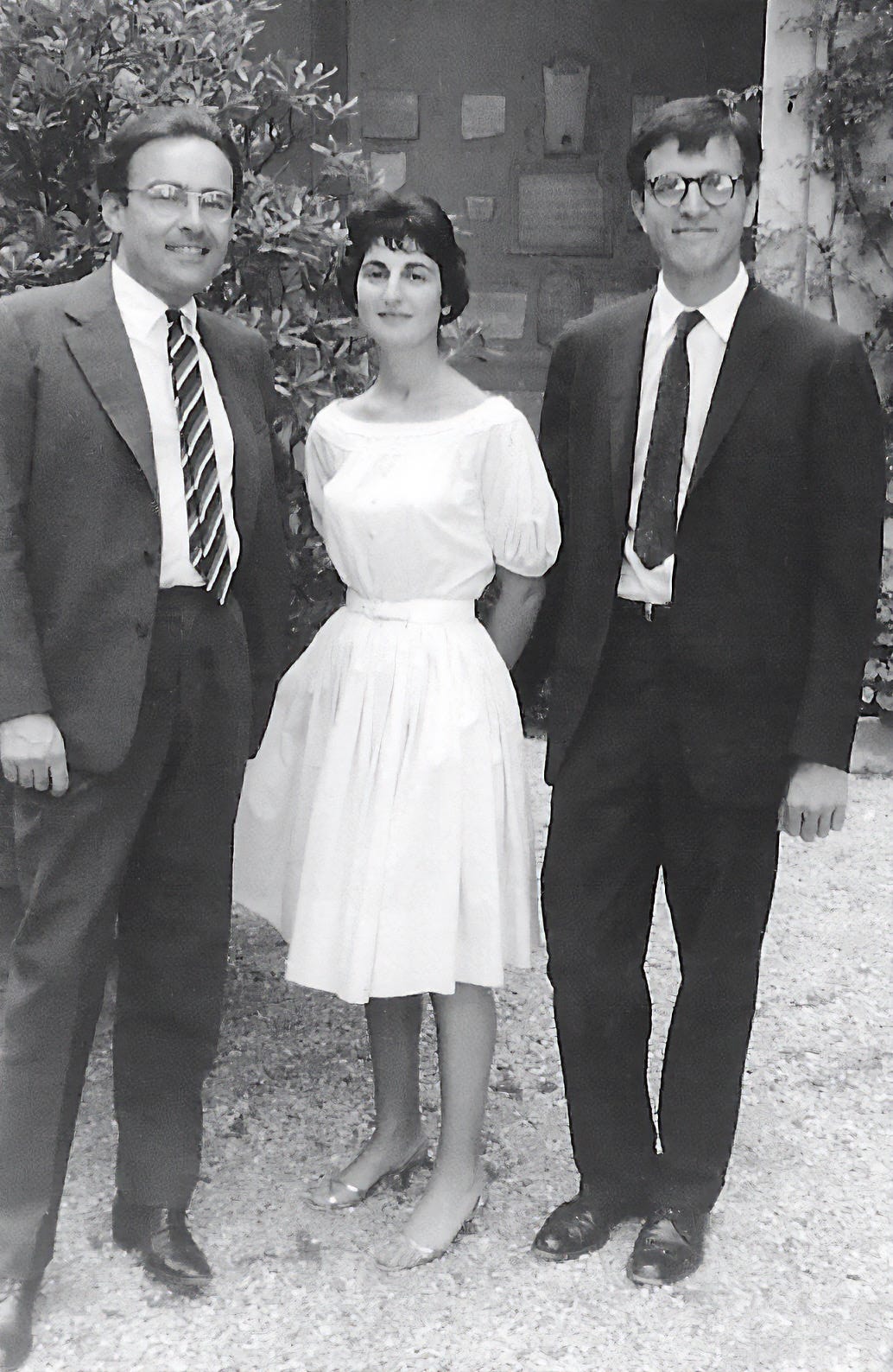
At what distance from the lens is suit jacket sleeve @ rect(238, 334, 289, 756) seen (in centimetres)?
286

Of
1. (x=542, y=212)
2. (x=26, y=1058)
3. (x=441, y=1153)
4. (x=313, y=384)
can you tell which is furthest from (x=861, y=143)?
(x=26, y=1058)

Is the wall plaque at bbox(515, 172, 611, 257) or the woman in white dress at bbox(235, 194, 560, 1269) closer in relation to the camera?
the woman in white dress at bbox(235, 194, 560, 1269)

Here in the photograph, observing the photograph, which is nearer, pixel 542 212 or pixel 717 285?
pixel 717 285

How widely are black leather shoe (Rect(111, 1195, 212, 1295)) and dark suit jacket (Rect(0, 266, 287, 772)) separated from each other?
0.97m

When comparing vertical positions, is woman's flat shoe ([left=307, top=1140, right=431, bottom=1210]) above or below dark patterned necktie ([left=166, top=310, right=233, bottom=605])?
below

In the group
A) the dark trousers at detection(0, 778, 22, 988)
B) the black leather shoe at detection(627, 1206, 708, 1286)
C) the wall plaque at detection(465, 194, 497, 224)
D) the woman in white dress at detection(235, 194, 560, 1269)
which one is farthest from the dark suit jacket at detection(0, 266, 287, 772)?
the wall plaque at detection(465, 194, 497, 224)

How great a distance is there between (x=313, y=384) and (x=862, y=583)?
1468mm

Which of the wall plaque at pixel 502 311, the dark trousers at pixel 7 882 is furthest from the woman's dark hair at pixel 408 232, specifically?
the wall plaque at pixel 502 311

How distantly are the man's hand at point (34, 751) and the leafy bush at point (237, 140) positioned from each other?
1.06 metres

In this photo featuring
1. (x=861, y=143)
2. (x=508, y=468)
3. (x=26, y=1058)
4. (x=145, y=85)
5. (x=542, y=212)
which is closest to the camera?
(x=26, y=1058)

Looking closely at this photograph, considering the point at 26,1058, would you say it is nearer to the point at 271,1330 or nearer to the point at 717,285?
the point at 271,1330

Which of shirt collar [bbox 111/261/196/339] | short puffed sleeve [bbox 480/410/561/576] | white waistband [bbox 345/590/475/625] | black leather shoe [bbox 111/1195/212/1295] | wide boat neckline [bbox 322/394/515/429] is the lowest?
black leather shoe [bbox 111/1195/212/1295]

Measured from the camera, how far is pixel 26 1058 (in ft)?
8.58

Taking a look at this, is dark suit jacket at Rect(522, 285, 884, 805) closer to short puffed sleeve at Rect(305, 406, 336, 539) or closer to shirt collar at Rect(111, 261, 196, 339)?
short puffed sleeve at Rect(305, 406, 336, 539)
